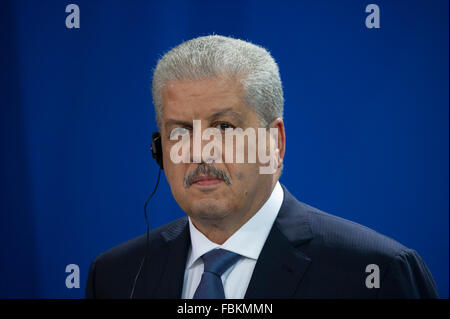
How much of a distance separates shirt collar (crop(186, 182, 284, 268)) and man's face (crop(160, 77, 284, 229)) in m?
0.07

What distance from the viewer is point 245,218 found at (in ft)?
5.62

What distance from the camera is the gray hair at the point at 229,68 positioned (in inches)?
64.1

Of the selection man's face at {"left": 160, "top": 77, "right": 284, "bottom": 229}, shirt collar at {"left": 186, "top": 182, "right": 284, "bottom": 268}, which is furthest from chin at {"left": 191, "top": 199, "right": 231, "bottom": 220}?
shirt collar at {"left": 186, "top": 182, "right": 284, "bottom": 268}

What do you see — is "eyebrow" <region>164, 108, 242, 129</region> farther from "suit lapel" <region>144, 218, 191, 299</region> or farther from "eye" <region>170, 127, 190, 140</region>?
"suit lapel" <region>144, 218, 191, 299</region>

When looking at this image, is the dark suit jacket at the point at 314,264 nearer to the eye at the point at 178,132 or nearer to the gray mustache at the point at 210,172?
the gray mustache at the point at 210,172

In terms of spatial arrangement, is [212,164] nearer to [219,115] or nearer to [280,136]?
[219,115]

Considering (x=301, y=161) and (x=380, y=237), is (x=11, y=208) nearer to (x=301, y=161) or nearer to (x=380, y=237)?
(x=301, y=161)

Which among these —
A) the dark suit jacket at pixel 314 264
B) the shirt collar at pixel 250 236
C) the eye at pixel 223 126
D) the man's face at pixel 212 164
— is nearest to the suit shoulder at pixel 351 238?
the dark suit jacket at pixel 314 264

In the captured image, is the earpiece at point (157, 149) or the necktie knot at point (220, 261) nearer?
the necktie knot at point (220, 261)

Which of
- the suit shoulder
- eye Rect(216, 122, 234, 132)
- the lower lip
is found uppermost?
eye Rect(216, 122, 234, 132)

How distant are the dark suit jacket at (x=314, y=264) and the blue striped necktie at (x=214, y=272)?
81 mm

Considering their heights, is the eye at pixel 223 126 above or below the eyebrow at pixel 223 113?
below

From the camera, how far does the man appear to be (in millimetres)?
1604

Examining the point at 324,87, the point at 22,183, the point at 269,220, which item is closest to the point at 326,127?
the point at 324,87
